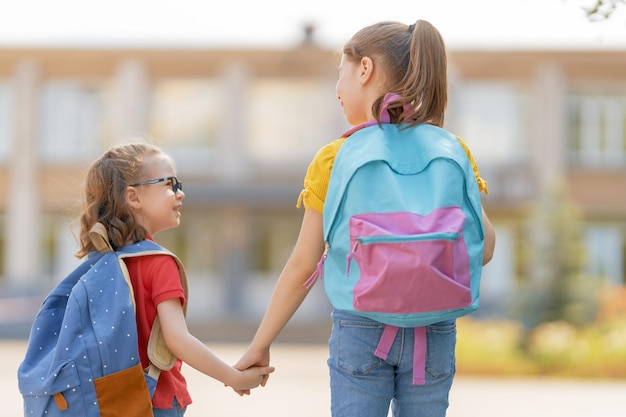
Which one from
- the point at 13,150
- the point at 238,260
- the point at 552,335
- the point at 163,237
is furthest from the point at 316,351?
the point at 13,150

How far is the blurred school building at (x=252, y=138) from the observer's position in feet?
85.4

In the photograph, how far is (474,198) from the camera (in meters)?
2.95

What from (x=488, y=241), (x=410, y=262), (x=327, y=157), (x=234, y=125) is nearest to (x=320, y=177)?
(x=327, y=157)

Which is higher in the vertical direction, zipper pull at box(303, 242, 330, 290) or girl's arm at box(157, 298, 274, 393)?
zipper pull at box(303, 242, 330, 290)

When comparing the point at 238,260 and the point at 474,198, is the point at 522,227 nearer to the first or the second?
the point at 238,260

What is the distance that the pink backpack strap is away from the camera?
2.91 m

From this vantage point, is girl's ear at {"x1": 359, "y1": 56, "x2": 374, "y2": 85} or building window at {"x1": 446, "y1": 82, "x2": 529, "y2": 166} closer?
girl's ear at {"x1": 359, "y1": 56, "x2": 374, "y2": 85}

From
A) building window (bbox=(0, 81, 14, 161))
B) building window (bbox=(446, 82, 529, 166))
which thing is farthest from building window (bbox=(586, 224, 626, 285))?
building window (bbox=(0, 81, 14, 161))

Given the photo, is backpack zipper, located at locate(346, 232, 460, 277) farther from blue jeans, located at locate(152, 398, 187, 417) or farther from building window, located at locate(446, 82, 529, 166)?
building window, located at locate(446, 82, 529, 166)

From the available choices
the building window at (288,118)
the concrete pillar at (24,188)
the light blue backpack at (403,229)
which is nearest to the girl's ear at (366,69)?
the light blue backpack at (403,229)

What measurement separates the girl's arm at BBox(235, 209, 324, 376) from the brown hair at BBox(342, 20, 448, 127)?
15.5 inches

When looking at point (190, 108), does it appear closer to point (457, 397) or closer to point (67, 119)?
point (67, 119)

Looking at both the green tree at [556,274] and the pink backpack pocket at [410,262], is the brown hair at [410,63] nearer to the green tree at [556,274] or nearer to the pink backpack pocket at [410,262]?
the pink backpack pocket at [410,262]

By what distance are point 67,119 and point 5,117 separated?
1.66 meters
